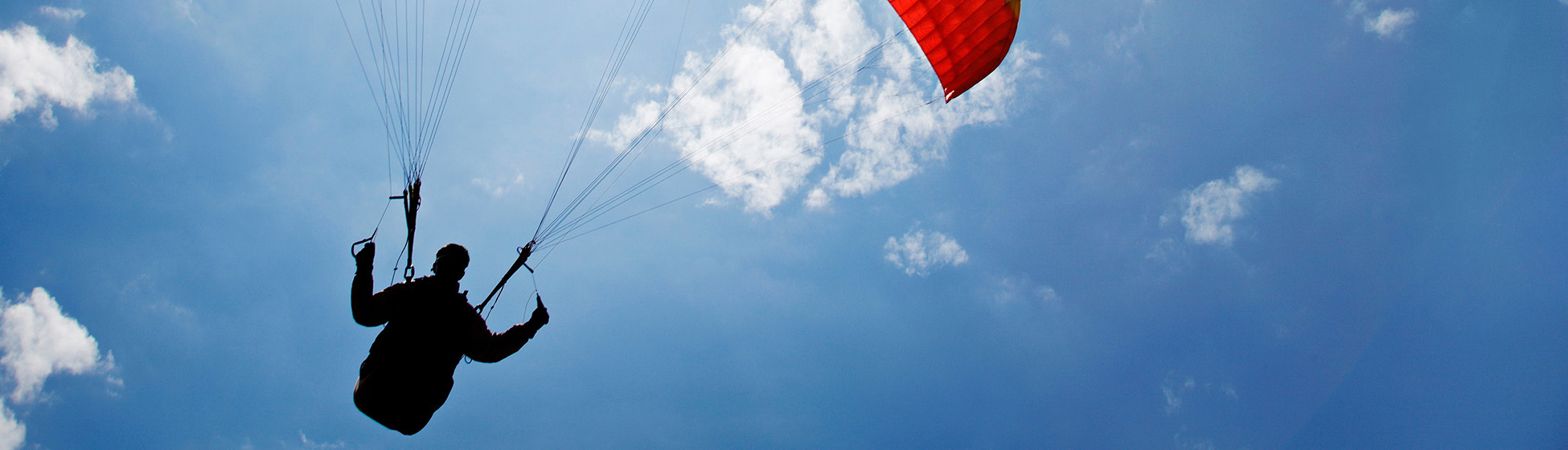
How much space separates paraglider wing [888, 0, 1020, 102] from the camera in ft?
23.3

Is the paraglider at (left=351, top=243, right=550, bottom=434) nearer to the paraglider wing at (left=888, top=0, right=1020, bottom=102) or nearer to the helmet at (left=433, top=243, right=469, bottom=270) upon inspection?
the helmet at (left=433, top=243, right=469, bottom=270)

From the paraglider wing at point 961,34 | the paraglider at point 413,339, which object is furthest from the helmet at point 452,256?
the paraglider wing at point 961,34

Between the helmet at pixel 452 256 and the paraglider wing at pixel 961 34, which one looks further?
the paraglider wing at pixel 961 34

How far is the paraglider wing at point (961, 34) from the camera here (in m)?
7.11

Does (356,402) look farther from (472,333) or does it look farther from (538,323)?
(538,323)

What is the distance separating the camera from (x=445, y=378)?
441cm

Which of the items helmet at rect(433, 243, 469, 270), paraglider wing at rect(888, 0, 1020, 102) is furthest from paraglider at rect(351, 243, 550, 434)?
paraglider wing at rect(888, 0, 1020, 102)

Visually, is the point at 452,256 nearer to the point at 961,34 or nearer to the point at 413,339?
the point at 413,339

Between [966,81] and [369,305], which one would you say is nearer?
[369,305]

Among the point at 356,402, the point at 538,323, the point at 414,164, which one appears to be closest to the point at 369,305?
the point at 356,402

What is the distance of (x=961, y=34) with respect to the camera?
24.3 ft

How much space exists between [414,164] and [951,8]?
19.5 ft

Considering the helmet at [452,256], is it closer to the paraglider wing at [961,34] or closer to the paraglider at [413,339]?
the paraglider at [413,339]

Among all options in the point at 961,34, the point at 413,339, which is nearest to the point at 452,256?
the point at 413,339
